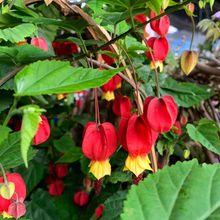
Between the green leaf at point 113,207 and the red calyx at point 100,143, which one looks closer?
the red calyx at point 100,143

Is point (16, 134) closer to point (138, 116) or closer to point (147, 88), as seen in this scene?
point (138, 116)

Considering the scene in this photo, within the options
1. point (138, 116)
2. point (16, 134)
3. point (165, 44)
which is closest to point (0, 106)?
point (16, 134)

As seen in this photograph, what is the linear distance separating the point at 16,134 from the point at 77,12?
19cm

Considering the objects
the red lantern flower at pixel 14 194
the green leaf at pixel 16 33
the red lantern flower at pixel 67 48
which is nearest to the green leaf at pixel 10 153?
the red lantern flower at pixel 14 194

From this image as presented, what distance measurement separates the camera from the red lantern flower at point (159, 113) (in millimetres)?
379

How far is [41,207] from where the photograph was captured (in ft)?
2.63

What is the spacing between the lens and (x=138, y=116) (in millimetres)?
400

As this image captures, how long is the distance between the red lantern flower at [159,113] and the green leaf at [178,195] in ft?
0.30

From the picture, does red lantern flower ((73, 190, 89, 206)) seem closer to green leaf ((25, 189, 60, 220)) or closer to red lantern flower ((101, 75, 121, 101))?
green leaf ((25, 189, 60, 220))

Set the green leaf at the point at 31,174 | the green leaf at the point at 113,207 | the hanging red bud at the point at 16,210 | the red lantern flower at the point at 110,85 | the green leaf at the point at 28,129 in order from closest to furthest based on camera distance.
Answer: the green leaf at the point at 28,129 → the hanging red bud at the point at 16,210 → the green leaf at the point at 113,207 → the red lantern flower at the point at 110,85 → the green leaf at the point at 31,174

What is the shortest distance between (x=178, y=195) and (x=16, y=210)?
0.18 meters

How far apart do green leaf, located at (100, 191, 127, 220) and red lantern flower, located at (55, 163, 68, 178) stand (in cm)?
35

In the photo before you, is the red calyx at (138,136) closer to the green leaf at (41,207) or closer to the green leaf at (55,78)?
the green leaf at (55,78)

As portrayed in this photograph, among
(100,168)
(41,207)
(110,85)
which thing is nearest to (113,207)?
(100,168)
